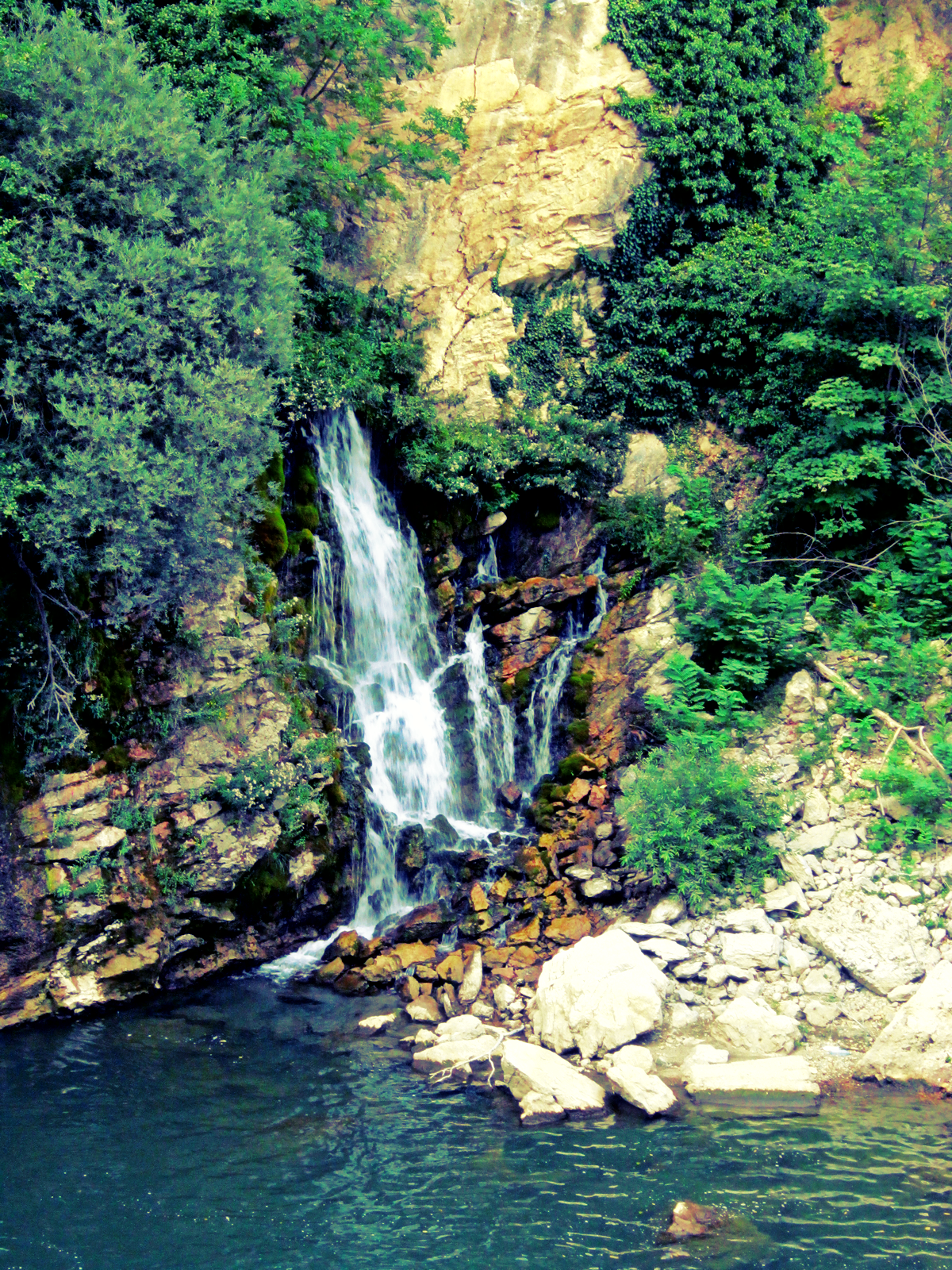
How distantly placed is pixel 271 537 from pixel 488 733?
4.76m

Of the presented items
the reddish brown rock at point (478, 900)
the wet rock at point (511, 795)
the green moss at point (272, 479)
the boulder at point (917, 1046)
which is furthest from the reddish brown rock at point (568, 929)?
the green moss at point (272, 479)

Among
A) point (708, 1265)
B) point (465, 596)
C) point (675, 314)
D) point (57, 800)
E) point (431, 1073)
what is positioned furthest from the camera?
point (675, 314)

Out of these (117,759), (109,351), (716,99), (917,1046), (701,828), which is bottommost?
(917,1046)

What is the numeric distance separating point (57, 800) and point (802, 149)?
1856 cm

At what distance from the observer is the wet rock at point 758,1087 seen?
792cm

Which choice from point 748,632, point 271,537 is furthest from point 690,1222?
point 271,537

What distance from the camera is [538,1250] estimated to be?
607 cm

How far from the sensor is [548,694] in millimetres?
15320

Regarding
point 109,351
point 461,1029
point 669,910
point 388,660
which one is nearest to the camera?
point 461,1029

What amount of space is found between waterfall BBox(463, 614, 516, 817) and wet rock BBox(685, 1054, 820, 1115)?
630 cm

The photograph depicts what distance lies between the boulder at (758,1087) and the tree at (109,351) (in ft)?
25.2

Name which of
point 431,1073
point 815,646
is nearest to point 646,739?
point 815,646

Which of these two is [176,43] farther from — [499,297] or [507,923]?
[507,923]

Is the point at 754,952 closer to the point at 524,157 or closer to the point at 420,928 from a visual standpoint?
the point at 420,928
